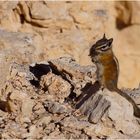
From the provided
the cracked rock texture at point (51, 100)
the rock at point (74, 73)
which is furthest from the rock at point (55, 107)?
the rock at point (74, 73)

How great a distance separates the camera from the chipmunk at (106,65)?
17.6ft

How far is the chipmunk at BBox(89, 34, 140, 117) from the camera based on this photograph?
538 centimetres

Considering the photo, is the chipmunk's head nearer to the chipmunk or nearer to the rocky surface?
the chipmunk

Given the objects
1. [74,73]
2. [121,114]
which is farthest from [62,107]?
[74,73]

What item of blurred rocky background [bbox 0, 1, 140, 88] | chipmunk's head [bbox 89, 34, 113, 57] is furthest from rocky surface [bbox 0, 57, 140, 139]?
blurred rocky background [bbox 0, 1, 140, 88]

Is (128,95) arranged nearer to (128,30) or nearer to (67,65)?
(67,65)

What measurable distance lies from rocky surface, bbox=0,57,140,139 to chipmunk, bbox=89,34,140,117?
0.09m

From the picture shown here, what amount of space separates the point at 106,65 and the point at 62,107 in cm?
59

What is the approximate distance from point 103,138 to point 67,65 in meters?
1.11

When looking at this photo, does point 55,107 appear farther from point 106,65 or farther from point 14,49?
point 14,49

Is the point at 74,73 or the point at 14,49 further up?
the point at 14,49

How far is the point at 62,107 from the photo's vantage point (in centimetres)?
519

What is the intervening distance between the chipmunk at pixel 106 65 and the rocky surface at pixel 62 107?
88 millimetres

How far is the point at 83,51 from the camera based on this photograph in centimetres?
932
